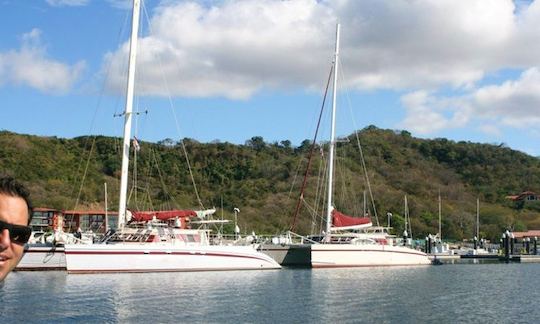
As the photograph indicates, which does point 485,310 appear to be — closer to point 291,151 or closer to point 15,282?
point 15,282

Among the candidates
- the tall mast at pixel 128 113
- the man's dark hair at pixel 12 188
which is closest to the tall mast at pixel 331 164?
the tall mast at pixel 128 113

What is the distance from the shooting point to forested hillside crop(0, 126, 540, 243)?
3223 inches

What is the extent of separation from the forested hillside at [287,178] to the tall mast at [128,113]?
966 inches

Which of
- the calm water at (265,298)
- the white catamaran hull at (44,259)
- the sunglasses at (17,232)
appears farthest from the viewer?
the white catamaran hull at (44,259)

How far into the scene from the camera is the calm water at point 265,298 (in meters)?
22.6

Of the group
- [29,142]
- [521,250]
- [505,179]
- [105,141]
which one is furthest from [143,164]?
[505,179]

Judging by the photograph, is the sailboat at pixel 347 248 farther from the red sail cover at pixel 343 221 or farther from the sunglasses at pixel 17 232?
the sunglasses at pixel 17 232

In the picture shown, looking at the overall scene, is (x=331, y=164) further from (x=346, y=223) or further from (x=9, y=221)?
(x=9, y=221)

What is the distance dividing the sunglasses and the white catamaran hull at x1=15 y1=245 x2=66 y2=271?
130 ft

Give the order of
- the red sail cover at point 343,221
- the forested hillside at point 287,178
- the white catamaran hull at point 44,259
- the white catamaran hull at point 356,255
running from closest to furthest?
the white catamaran hull at point 44,259, the white catamaran hull at point 356,255, the red sail cover at point 343,221, the forested hillside at point 287,178

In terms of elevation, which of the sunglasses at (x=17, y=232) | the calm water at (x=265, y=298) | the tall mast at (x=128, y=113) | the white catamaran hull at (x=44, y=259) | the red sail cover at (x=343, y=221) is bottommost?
the calm water at (x=265, y=298)

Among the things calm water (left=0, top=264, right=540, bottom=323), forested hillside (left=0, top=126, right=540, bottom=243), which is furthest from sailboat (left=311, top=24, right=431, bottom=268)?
forested hillside (left=0, top=126, right=540, bottom=243)

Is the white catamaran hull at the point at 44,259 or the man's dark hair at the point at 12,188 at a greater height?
the man's dark hair at the point at 12,188

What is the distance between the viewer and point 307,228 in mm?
75750
